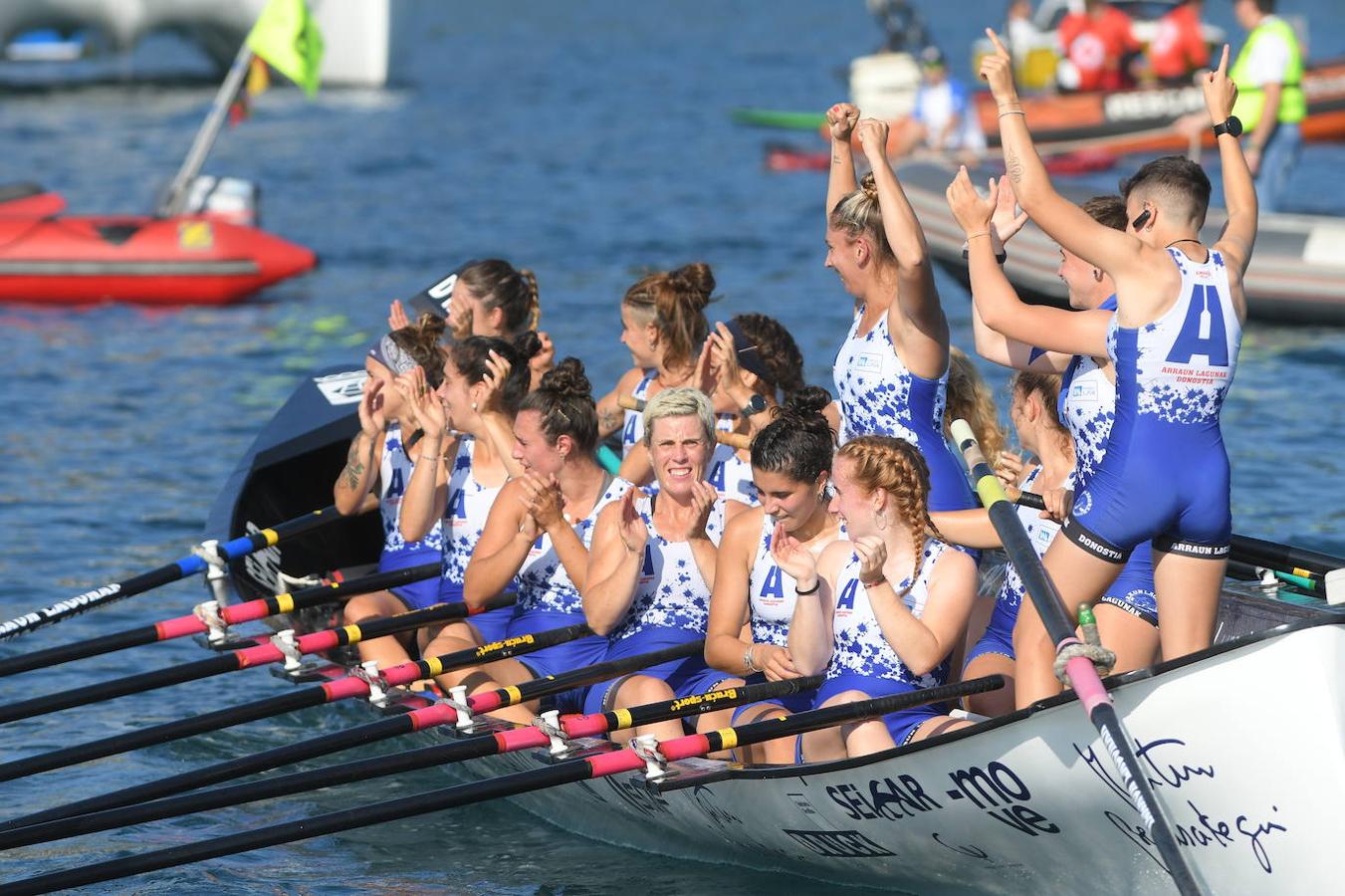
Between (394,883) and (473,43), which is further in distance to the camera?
(473,43)

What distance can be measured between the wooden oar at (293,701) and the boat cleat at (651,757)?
947 millimetres

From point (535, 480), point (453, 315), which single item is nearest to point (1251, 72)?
point (453, 315)

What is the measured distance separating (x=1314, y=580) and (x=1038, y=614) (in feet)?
5.70

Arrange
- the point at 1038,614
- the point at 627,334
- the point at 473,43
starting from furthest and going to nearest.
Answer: the point at 473,43 → the point at 627,334 → the point at 1038,614

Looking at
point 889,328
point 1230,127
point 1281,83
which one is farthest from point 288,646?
point 1281,83

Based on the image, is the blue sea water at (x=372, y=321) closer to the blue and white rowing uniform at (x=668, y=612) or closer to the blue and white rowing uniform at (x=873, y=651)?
the blue and white rowing uniform at (x=668, y=612)

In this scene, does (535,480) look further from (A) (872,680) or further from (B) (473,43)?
(B) (473,43)

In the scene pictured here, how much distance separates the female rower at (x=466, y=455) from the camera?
24.0ft

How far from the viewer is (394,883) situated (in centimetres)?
670

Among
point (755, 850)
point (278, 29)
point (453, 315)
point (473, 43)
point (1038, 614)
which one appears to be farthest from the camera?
point (473, 43)

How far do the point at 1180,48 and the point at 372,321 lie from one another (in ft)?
37.9

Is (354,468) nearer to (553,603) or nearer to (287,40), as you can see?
(553,603)

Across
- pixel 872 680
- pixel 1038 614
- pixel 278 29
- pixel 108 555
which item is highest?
pixel 278 29

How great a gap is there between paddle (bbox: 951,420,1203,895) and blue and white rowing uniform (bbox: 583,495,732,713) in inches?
57.1
